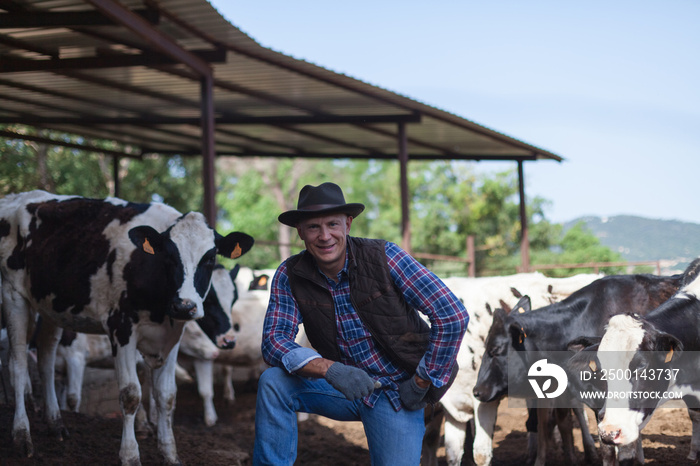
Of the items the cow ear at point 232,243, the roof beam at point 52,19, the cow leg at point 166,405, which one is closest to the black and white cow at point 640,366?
the cow ear at point 232,243

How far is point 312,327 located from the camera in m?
3.65

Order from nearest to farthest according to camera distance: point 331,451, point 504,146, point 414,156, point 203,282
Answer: point 203,282 < point 331,451 < point 504,146 < point 414,156

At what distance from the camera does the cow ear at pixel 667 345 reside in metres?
4.52

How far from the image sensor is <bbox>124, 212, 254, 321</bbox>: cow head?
538 cm

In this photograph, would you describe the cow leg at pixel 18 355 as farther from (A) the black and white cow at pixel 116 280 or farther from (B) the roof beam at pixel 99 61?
(B) the roof beam at pixel 99 61

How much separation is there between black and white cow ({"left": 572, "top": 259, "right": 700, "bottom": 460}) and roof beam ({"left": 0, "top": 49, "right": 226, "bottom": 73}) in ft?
17.5

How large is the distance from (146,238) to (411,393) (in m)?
2.82

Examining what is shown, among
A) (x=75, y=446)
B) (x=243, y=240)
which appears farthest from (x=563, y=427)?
(x=75, y=446)

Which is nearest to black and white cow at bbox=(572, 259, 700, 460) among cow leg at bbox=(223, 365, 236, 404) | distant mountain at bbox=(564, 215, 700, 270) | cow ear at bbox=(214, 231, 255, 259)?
cow ear at bbox=(214, 231, 255, 259)

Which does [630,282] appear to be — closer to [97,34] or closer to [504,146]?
[97,34]

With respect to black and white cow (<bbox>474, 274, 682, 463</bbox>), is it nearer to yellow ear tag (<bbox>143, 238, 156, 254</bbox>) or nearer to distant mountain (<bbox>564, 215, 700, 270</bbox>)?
yellow ear tag (<bbox>143, 238, 156, 254</bbox>)

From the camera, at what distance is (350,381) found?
326 centimetres

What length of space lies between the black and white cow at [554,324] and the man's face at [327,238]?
2.64m

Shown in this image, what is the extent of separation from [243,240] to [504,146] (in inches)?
340
